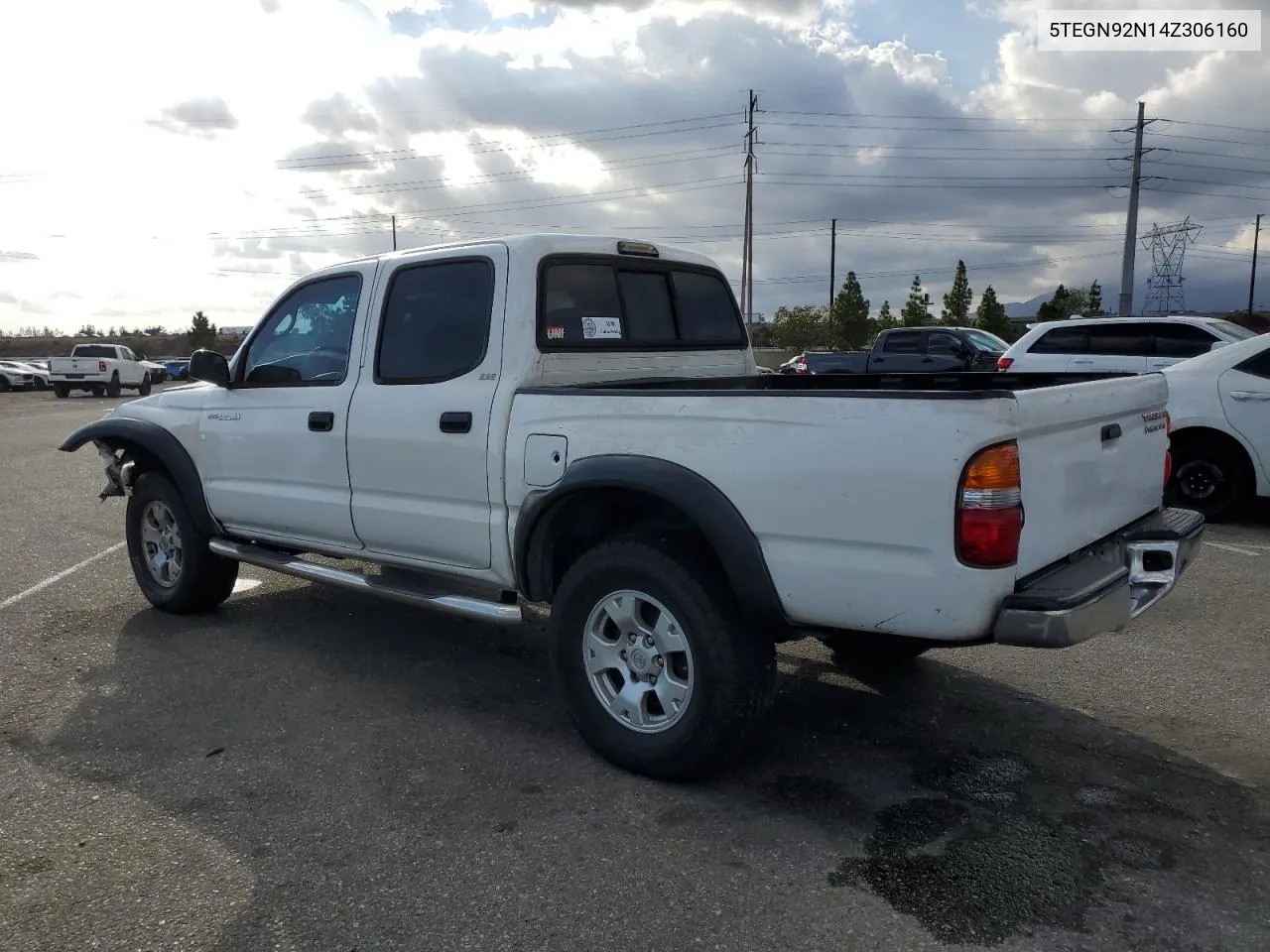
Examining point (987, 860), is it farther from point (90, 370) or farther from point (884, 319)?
point (884, 319)

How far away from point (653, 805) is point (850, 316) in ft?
207

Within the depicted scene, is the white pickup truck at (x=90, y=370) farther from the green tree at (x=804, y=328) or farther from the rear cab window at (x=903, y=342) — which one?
the green tree at (x=804, y=328)

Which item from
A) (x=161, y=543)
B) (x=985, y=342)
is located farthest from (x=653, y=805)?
(x=985, y=342)

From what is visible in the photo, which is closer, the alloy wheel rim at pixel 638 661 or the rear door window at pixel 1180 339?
the alloy wheel rim at pixel 638 661

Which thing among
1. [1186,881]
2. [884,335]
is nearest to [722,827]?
[1186,881]

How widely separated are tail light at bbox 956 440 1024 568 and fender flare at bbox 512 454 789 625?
0.66 meters

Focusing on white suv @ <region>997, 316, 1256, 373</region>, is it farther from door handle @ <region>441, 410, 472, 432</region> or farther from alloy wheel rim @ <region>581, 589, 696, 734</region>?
alloy wheel rim @ <region>581, 589, 696, 734</region>

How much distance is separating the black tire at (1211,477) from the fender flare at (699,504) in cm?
660

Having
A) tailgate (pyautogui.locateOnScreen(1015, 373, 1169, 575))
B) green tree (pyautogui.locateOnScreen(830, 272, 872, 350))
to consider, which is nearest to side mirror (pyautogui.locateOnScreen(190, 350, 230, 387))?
tailgate (pyautogui.locateOnScreen(1015, 373, 1169, 575))

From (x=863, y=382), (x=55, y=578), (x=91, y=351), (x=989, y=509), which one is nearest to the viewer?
(x=989, y=509)

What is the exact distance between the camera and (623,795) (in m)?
3.64

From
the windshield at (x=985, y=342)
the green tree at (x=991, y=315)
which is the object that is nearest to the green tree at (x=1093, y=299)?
the green tree at (x=991, y=315)

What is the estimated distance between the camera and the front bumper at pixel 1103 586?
3.00m

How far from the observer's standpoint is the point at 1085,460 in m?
3.47
